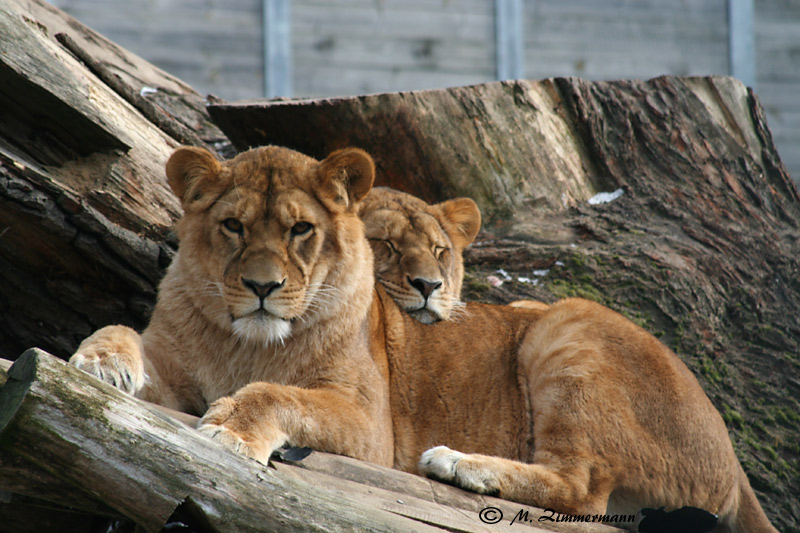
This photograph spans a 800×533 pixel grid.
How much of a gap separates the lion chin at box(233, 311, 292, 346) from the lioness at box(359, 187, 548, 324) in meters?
1.04

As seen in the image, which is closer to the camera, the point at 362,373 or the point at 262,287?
the point at 262,287

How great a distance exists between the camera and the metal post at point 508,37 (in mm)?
9266

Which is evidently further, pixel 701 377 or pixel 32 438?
pixel 701 377

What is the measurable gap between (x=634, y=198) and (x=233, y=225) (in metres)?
3.06

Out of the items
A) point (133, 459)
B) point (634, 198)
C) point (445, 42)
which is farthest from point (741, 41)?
point (133, 459)

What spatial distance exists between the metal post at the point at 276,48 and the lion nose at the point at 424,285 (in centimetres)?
490

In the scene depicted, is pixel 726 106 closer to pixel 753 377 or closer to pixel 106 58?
pixel 753 377

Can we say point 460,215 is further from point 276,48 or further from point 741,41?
point 741,41

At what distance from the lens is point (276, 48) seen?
28.4 feet

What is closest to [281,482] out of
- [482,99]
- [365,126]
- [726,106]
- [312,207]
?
[312,207]

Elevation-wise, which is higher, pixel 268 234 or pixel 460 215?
pixel 268 234

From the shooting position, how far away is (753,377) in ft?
15.9

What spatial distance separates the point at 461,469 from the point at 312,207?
1.20 metres

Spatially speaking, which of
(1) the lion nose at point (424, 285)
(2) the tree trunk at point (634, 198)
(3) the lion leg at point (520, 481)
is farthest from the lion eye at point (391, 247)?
(3) the lion leg at point (520, 481)
